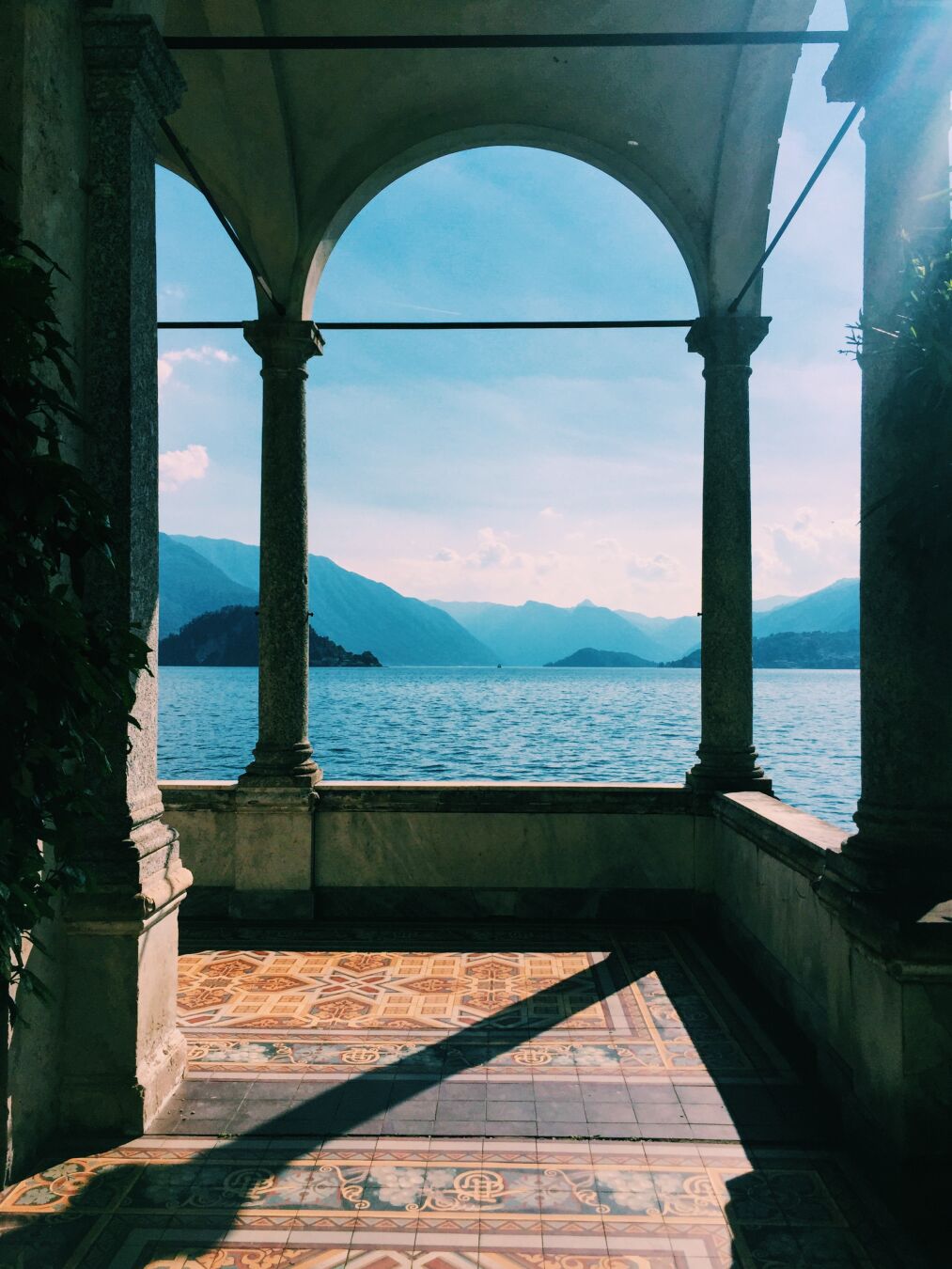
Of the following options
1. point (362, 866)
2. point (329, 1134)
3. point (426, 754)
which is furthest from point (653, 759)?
point (329, 1134)

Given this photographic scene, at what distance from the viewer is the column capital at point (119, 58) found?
3.99 m

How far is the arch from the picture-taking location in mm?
7426

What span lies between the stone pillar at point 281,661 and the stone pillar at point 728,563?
310 centimetres

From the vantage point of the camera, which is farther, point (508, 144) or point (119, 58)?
point (508, 144)

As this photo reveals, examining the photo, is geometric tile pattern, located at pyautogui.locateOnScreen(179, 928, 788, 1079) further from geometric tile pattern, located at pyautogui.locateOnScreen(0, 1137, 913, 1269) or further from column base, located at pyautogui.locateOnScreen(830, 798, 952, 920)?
column base, located at pyautogui.locateOnScreen(830, 798, 952, 920)

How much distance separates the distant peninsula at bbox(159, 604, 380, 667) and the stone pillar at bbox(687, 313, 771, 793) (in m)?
133

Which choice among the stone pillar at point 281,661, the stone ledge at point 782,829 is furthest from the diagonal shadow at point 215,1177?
the stone pillar at point 281,661

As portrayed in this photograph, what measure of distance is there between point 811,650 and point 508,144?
16971 centimetres

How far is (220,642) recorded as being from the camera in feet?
493

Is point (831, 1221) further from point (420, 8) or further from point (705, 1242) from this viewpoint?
point (420, 8)

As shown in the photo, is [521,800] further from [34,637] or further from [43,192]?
[43,192]

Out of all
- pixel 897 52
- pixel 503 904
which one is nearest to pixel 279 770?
pixel 503 904

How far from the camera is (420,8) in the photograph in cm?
676

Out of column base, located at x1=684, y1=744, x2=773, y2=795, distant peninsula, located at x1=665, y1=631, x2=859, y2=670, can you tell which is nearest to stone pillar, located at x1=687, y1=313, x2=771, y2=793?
column base, located at x1=684, y1=744, x2=773, y2=795
